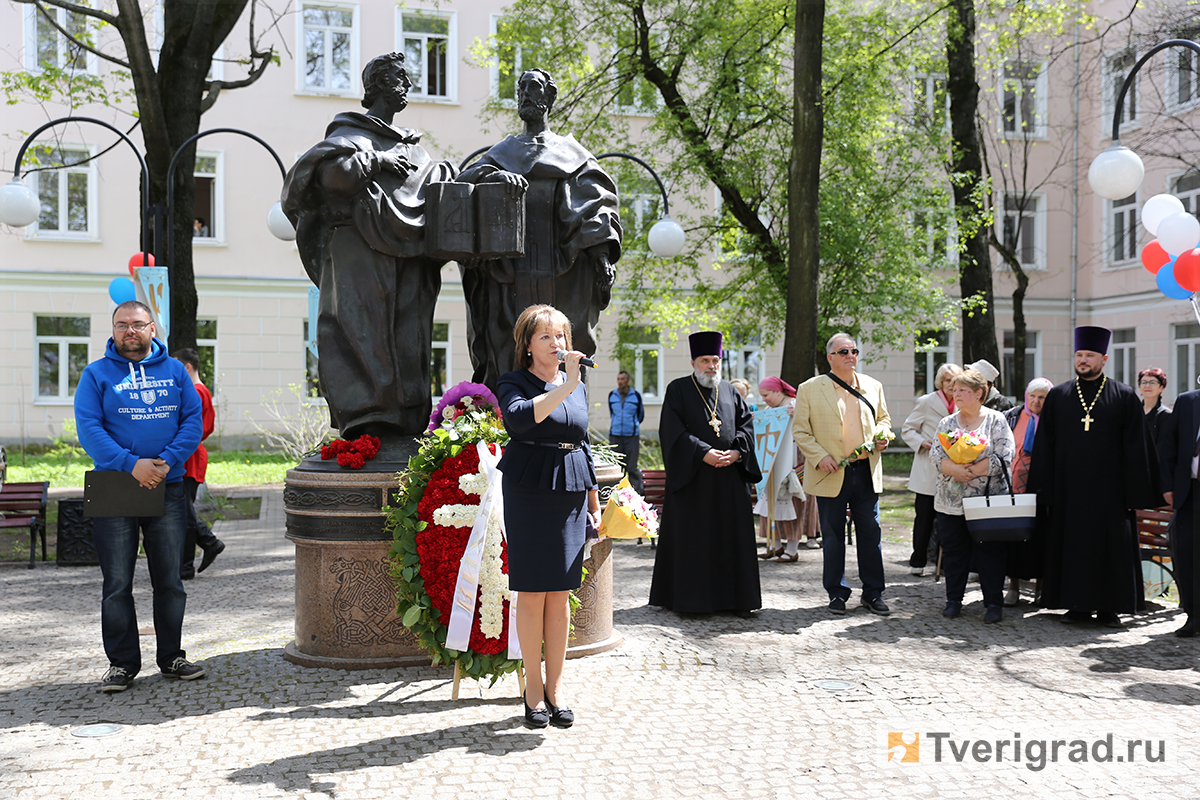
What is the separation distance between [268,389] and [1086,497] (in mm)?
20488

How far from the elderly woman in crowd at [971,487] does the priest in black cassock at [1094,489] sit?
1.21 ft

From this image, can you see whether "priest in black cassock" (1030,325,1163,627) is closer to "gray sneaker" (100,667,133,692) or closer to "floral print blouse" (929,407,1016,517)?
"floral print blouse" (929,407,1016,517)

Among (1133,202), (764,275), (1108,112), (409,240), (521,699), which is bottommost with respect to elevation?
(521,699)

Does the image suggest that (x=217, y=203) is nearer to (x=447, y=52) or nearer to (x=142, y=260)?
(x=447, y=52)

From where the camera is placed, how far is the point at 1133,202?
27.1 metres

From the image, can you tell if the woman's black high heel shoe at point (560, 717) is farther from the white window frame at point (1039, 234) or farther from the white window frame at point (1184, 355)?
the white window frame at point (1039, 234)

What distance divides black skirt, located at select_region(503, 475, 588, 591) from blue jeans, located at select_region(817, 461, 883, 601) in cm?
347

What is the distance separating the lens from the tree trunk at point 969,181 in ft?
53.5

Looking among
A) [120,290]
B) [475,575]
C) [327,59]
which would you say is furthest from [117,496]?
[327,59]

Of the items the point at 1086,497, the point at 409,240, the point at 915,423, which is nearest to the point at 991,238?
the point at 915,423

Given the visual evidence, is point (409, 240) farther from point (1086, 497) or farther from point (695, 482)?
point (1086, 497)

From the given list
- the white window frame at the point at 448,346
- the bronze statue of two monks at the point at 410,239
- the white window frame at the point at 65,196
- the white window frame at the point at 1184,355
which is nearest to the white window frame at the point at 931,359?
the white window frame at the point at 1184,355

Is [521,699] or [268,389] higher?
[268,389]

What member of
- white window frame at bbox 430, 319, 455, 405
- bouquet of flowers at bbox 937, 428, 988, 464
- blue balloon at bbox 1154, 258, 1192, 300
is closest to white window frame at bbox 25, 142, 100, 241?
white window frame at bbox 430, 319, 455, 405
